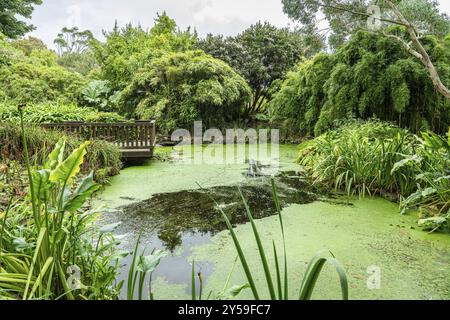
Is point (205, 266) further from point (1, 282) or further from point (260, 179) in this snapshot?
point (260, 179)

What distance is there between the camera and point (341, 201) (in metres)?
4.25

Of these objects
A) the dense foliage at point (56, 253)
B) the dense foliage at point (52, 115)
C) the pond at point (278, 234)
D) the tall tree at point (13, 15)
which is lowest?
the pond at point (278, 234)

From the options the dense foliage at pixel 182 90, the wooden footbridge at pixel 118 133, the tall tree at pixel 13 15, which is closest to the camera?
the wooden footbridge at pixel 118 133

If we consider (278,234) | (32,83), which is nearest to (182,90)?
(32,83)

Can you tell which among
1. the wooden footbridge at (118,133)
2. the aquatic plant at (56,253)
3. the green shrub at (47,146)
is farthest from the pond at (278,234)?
the wooden footbridge at (118,133)

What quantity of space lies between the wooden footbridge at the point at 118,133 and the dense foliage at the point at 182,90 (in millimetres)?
2842

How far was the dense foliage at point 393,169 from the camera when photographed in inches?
140

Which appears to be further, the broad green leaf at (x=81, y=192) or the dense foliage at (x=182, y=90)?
the dense foliage at (x=182, y=90)

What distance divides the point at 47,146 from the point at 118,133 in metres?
1.56

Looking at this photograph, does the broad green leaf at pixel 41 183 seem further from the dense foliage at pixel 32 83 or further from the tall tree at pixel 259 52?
the tall tree at pixel 259 52

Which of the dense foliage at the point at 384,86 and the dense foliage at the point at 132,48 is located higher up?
the dense foliage at the point at 132,48

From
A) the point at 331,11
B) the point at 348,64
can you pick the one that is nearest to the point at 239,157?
the point at 348,64
